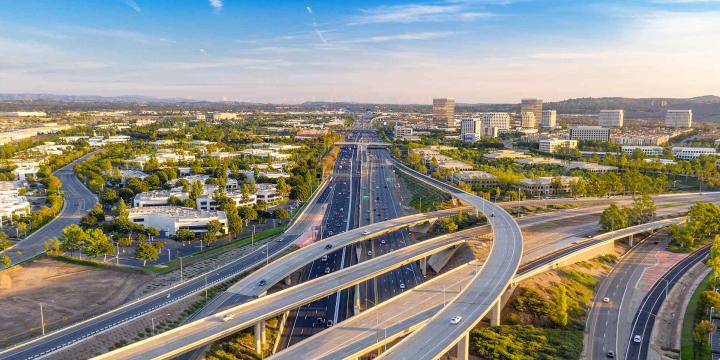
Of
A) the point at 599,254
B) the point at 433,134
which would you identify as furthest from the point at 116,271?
the point at 433,134

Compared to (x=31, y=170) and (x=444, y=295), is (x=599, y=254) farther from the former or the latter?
(x=31, y=170)

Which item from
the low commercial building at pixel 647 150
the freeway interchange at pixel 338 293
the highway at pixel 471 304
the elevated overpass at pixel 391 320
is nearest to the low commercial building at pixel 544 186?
the freeway interchange at pixel 338 293

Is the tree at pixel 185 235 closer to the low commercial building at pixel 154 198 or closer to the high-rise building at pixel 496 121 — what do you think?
the low commercial building at pixel 154 198

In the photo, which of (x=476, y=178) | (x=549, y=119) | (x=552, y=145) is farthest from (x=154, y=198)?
(x=549, y=119)

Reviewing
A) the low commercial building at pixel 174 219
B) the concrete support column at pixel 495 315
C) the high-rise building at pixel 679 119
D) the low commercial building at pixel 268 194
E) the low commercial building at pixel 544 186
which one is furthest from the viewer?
the high-rise building at pixel 679 119

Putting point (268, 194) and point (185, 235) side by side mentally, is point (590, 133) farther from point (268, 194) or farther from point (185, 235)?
point (185, 235)

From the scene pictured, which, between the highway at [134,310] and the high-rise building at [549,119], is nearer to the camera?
the highway at [134,310]

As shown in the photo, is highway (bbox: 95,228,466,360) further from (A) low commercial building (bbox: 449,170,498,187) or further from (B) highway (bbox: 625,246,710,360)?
(A) low commercial building (bbox: 449,170,498,187)

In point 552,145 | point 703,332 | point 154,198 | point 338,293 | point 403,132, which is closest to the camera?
point 703,332
